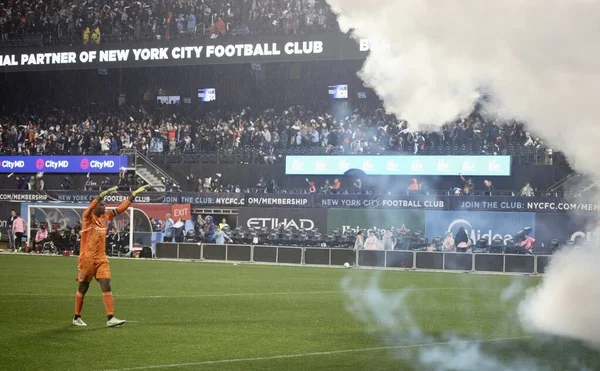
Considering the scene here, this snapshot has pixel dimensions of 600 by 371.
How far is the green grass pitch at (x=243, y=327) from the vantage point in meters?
14.8

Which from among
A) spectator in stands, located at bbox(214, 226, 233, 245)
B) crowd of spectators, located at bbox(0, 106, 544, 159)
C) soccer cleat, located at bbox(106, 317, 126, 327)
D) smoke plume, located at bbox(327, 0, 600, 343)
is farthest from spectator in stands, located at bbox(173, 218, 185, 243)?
soccer cleat, located at bbox(106, 317, 126, 327)

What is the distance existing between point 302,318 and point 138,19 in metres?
46.9

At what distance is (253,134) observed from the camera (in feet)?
188

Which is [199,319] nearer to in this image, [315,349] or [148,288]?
[315,349]

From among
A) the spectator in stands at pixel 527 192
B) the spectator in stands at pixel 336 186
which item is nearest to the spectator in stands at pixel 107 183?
the spectator in stands at pixel 336 186

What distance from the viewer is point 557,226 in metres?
46.2

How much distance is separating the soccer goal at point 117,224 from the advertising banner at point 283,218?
6.53 meters

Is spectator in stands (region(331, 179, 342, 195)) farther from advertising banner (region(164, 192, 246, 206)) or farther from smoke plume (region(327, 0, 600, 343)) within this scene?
smoke plume (region(327, 0, 600, 343))

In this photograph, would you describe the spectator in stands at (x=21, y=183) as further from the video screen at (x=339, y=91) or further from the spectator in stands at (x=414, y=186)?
the spectator in stands at (x=414, y=186)

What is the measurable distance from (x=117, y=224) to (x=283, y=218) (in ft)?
30.3

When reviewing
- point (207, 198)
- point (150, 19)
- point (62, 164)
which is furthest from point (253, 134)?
point (62, 164)

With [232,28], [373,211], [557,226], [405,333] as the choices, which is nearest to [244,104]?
[232,28]

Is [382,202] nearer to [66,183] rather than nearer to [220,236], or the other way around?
[220,236]

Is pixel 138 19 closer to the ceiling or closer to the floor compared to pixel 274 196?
closer to the ceiling
